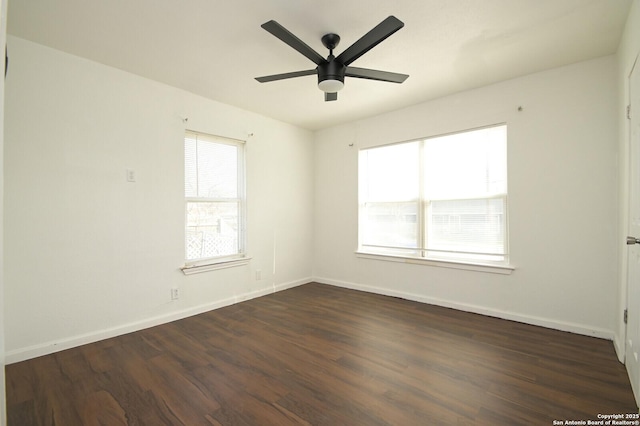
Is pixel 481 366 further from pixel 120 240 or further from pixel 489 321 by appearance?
pixel 120 240

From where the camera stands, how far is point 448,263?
12.3 ft

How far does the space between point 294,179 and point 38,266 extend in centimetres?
326

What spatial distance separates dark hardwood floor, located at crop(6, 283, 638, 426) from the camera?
182cm

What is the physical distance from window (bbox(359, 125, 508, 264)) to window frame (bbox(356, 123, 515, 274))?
1cm

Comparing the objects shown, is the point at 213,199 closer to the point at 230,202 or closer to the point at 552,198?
the point at 230,202

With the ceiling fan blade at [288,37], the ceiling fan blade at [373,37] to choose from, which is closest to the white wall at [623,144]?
the ceiling fan blade at [373,37]

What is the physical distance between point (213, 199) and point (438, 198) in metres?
2.89

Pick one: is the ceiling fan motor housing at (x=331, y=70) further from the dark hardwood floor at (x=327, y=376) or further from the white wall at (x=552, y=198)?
the dark hardwood floor at (x=327, y=376)

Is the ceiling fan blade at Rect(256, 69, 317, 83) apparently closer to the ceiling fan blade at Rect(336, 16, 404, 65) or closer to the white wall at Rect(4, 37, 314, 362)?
the ceiling fan blade at Rect(336, 16, 404, 65)

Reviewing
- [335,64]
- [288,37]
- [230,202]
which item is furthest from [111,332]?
[335,64]

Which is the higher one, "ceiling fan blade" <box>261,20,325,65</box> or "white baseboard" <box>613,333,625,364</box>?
"ceiling fan blade" <box>261,20,325,65</box>

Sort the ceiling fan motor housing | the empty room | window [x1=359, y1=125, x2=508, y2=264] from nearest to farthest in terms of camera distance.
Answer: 1. the empty room
2. the ceiling fan motor housing
3. window [x1=359, y1=125, x2=508, y2=264]

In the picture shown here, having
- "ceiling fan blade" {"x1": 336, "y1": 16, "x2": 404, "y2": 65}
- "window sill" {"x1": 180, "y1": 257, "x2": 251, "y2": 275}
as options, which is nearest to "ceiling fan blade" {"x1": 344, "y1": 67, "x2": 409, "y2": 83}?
"ceiling fan blade" {"x1": 336, "y1": 16, "x2": 404, "y2": 65}

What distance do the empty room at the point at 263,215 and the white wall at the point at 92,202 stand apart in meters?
0.02
